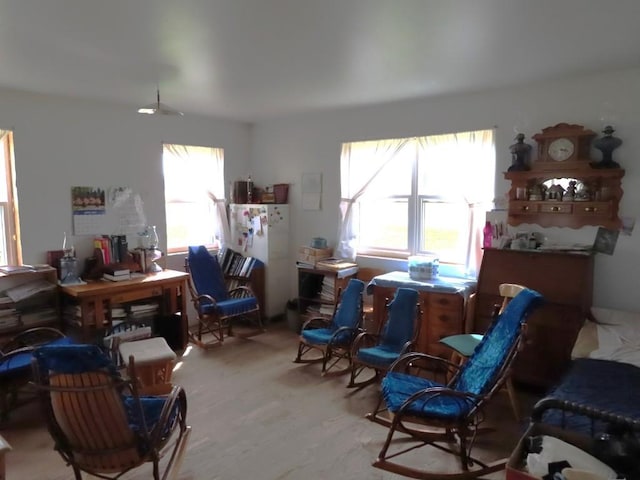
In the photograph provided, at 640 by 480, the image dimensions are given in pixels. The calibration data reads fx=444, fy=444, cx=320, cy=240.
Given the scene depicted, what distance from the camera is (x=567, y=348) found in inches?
130

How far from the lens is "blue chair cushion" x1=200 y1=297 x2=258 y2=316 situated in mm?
4555

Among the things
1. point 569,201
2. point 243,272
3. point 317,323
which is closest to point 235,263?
point 243,272

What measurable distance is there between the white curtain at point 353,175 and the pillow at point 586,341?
2.35 m

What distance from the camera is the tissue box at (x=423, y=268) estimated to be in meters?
4.11

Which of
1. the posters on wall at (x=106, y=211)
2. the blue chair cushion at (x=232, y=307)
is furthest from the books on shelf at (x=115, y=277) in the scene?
the blue chair cushion at (x=232, y=307)

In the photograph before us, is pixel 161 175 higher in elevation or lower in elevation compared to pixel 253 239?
higher

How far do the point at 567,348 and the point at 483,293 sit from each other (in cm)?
72

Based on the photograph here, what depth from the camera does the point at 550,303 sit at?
3.39 metres

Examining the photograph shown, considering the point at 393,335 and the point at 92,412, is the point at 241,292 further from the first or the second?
the point at 92,412

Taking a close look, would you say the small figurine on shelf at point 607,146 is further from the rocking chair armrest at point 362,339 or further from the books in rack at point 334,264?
the books in rack at point 334,264

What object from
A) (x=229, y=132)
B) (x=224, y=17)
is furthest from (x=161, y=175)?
(x=224, y=17)

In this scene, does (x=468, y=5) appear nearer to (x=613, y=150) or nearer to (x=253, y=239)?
(x=613, y=150)

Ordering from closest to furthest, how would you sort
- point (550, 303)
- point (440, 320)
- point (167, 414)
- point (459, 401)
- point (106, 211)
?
point (167, 414) → point (459, 401) → point (550, 303) → point (440, 320) → point (106, 211)

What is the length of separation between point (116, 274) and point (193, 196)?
4.69 feet
